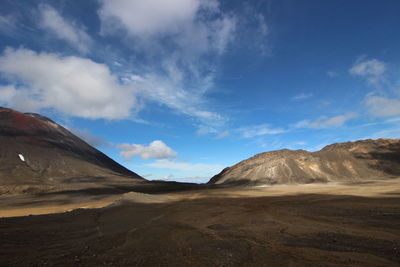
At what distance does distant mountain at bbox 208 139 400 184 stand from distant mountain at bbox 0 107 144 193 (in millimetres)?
39682

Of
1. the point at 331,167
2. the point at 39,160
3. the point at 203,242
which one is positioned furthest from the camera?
the point at 39,160

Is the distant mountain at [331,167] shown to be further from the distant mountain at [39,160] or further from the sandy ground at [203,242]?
the sandy ground at [203,242]

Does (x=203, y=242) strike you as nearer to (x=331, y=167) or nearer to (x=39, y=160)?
(x=331, y=167)

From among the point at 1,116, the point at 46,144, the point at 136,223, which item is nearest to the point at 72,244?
the point at 136,223

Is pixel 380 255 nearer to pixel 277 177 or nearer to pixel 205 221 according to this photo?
pixel 205 221

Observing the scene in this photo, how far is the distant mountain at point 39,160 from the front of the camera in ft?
198

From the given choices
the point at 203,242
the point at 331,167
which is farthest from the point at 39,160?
the point at 331,167

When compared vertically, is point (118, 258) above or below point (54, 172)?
below

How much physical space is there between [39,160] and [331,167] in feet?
286

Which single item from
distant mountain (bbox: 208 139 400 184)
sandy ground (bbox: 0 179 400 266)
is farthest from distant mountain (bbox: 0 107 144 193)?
sandy ground (bbox: 0 179 400 266)

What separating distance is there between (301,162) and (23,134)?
94742 mm

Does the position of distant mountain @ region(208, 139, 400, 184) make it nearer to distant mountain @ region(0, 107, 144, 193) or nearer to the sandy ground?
distant mountain @ region(0, 107, 144, 193)

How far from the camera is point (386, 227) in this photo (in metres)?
11.8

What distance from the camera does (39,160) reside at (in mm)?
76125
